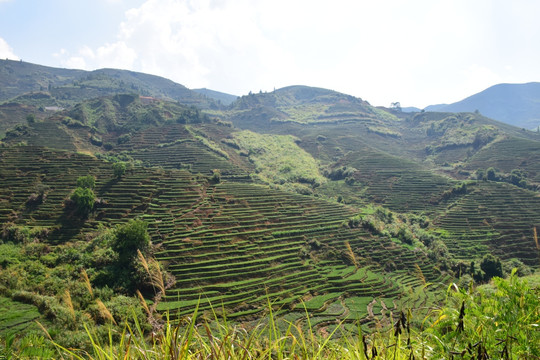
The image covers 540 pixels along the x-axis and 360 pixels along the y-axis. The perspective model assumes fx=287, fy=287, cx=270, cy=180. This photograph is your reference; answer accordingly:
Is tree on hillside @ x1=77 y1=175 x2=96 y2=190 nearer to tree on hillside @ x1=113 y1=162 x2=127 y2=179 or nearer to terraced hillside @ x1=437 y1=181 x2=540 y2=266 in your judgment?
tree on hillside @ x1=113 y1=162 x2=127 y2=179

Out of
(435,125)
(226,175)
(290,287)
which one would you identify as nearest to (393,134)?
(435,125)

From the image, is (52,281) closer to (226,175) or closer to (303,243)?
(303,243)

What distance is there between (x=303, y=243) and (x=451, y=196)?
3982 centimetres

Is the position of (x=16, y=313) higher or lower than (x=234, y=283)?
higher

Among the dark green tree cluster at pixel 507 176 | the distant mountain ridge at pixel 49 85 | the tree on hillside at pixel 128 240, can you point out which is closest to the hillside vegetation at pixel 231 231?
the tree on hillside at pixel 128 240

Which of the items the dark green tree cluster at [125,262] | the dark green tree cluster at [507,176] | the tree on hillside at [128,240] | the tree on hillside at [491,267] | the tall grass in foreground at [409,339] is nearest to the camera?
the tall grass in foreground at [409,339]

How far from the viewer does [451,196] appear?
6006cm

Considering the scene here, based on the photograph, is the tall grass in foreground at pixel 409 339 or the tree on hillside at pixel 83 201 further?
the tree on hillside at pixel 83 201

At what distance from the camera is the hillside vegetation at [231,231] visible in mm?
23516

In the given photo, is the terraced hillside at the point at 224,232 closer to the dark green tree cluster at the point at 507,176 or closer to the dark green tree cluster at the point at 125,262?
the dark green tree cluster at the point at 125,262

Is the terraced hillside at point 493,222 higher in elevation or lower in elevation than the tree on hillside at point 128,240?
lower

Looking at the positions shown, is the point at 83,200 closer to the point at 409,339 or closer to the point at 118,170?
the point at 118,170

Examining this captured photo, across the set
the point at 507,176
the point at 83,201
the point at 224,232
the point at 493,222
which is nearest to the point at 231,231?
the point at 224,232

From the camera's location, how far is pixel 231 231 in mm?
38125
